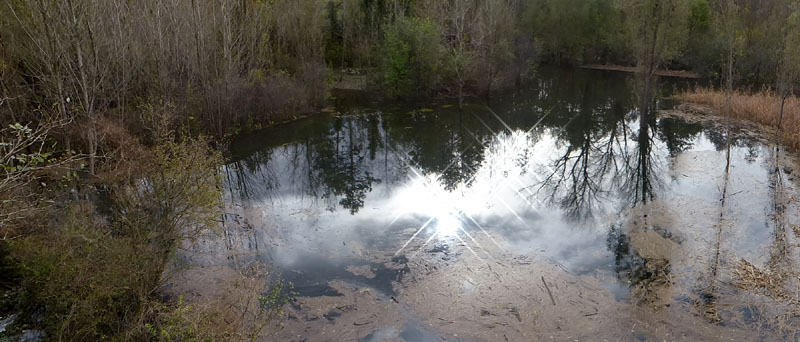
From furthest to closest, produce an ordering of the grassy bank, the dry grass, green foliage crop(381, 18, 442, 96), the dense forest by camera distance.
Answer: green foliage crop(381, 18, 442, 96) → the dry grass → the dense forest → the grassy bank

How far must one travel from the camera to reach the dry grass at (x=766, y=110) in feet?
57.5

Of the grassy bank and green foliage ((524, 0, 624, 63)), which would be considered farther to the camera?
green foliage ((524, 0, 624, 63))

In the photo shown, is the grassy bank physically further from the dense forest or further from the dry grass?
the dry grass

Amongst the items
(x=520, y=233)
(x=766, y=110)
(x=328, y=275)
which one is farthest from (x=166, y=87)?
(x=766, y=110)

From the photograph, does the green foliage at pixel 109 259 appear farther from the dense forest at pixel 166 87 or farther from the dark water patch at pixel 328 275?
the dark water patch at pixel 328 275

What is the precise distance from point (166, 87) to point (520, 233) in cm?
1206

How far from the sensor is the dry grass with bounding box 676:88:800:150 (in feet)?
57.5

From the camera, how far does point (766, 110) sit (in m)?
20.8

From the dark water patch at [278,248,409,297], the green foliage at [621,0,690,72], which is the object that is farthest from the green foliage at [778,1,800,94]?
the dark water patch at [278,248,409,297]

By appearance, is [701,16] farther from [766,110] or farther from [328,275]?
[328,275]

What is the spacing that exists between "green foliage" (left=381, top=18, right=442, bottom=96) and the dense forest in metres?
0.07

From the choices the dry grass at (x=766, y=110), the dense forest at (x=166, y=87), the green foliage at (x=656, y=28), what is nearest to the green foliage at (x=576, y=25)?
the dense forest at (x=166, y=87)

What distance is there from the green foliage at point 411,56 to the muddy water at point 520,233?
680 cm

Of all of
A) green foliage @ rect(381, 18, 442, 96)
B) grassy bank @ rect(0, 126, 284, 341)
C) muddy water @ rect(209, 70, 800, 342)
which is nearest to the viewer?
grassy bank @ rect(0, 126, 284, 341)
